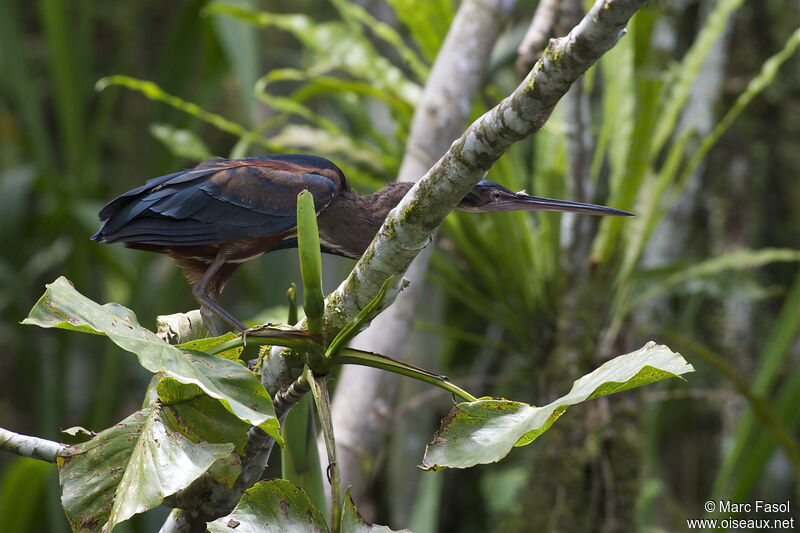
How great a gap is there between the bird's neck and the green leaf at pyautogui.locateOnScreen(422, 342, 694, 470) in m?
0.92

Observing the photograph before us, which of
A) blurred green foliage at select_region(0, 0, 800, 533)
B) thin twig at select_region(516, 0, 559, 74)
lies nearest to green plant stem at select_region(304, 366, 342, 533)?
thin twig at select_region(516, 0, 559, 74)

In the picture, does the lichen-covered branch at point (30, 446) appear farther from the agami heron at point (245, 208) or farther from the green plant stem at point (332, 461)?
the agami heron at point (245, 208)

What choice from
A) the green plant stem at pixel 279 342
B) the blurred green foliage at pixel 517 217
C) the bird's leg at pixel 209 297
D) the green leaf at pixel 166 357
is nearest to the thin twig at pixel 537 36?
the blurred green foliage at pixel 517 217

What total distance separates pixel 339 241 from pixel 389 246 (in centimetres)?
83

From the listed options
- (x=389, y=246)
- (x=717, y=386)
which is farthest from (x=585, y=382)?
(x=717, y=386)

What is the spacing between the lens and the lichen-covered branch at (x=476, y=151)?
1.11 meters

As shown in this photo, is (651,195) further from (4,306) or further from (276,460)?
(4,306)

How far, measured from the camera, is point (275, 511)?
1.21 meters

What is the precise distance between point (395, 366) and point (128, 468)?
0.41 m

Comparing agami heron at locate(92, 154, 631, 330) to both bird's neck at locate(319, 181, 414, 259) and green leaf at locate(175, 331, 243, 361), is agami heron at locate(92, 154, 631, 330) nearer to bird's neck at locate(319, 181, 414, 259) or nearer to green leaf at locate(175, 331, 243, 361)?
bird's neck at locate(319, 181, 414, 259)

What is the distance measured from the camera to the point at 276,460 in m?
4.20

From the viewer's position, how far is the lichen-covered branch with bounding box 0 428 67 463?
139cm

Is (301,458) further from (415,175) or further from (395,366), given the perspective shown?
(415,175)

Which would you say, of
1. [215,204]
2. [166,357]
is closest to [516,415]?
[166,357]
